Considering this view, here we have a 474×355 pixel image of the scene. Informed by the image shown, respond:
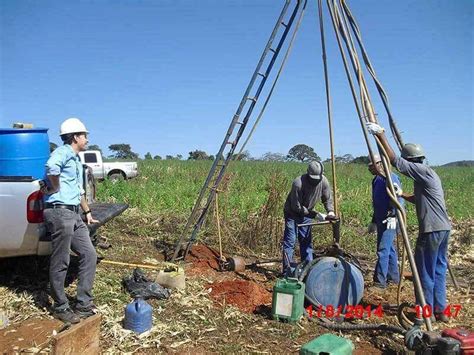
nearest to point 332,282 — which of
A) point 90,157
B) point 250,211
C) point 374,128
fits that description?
point 374,128

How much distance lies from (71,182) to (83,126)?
0.61 m

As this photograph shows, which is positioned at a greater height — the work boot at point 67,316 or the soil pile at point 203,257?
the soil pile at point 203,257

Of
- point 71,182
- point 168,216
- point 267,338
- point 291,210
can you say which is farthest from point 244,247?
point 71,182

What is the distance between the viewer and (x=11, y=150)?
4.90 m

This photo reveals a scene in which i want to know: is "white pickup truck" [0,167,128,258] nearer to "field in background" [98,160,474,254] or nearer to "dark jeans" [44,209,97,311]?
"dark jeans" [44,209,97,311]

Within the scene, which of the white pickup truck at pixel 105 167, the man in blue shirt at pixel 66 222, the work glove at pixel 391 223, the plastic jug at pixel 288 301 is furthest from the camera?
the white pickup truck at pixel 105 167

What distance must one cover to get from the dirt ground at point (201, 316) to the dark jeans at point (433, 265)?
0.31 meters

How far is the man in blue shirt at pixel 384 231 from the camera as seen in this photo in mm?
5820

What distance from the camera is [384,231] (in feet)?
19.4

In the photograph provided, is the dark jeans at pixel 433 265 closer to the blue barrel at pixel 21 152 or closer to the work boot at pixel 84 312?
the work boot at pixel 84 312

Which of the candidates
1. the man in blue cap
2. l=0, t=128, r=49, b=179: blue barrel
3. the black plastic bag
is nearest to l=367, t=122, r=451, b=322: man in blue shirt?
the man in blue cap

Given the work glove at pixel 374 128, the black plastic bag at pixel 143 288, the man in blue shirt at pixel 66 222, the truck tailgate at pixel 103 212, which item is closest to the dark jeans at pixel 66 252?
the man in blue shirt at pixel 66 222

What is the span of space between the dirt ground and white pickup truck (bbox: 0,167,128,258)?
663 millimetres

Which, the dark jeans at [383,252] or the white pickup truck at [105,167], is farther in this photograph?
the white pickup truck at [105,167]
